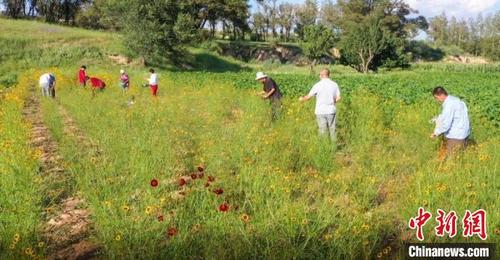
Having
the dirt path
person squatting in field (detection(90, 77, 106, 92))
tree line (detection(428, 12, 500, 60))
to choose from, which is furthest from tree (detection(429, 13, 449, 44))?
the dirt path

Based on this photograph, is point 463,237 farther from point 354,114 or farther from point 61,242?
point 354,114

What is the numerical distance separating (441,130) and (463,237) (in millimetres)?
3665

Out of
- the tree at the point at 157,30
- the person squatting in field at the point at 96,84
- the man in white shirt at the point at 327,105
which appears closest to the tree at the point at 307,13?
the tree at the point at 157,30

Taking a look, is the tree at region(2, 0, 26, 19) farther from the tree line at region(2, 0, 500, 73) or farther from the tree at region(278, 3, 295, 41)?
the tree at region(278, 3, 295, 41)

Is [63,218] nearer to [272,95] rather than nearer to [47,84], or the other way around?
[272,95]

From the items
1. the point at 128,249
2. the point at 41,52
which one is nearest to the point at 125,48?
the point at 41,52

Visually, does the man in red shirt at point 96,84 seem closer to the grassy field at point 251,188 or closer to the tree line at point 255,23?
the grassy field at point 251,188

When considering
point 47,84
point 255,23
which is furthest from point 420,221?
point 255,23

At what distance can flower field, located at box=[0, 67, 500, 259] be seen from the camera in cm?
384

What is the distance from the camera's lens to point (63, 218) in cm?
528

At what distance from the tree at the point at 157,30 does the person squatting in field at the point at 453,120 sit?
33.4m

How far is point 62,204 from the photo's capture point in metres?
5.68

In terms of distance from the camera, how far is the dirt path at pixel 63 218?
445 cm

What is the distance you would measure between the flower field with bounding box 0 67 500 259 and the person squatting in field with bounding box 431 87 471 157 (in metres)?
0.40
